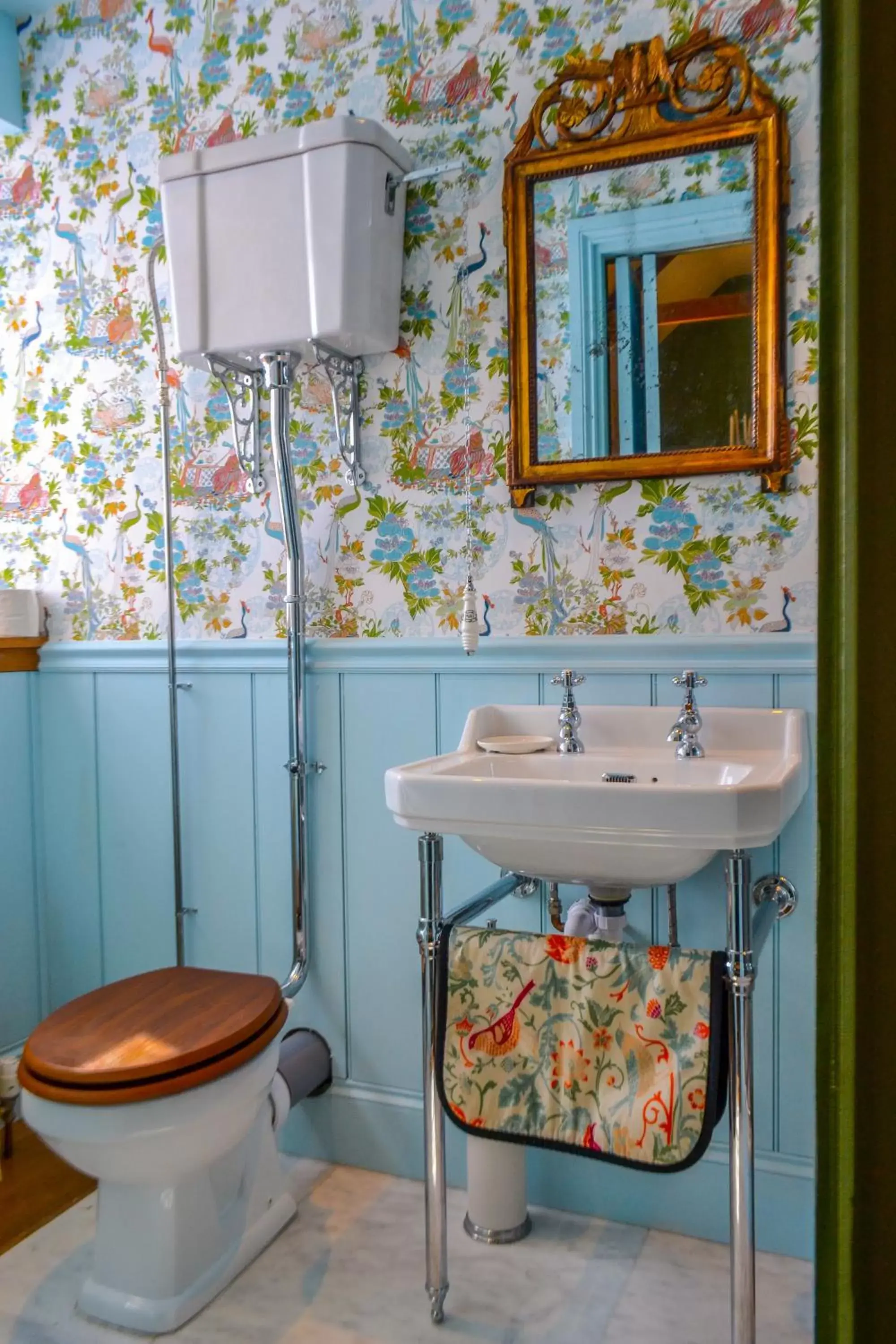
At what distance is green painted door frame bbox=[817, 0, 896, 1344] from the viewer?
403 millimetres

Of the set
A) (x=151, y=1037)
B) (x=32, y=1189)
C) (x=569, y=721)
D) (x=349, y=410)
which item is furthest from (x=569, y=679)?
(x=32, y=1189)

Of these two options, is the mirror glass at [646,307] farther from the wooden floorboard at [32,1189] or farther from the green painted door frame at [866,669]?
the wooden floorboard at [32,1189]

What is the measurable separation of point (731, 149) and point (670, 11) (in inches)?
10.4

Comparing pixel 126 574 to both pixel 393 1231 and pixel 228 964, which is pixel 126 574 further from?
pixel 393 1231

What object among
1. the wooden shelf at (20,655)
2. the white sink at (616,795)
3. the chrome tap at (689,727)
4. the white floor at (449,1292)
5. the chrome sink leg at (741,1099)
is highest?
the wooden shelf at (20,655)

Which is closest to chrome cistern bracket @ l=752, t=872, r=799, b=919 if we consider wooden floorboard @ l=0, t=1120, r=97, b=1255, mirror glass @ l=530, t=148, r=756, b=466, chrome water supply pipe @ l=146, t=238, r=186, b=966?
mirror glass @ l=530, t=148, r=756, b=466

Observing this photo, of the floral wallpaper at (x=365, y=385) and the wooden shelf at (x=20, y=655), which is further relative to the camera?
the wooden shelf at (x=20, y=655)

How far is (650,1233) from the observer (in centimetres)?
173

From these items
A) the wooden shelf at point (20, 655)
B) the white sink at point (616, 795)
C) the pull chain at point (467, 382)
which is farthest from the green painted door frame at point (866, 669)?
the wooden shelf at point (20, 655)

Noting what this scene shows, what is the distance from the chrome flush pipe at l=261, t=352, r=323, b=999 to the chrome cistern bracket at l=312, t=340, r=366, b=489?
0.09 m

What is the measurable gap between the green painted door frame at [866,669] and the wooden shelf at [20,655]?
2.08 m

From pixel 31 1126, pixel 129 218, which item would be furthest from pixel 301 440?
pixel 31 1126

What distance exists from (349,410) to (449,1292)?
151cm

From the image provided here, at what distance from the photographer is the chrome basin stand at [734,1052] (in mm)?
1264
